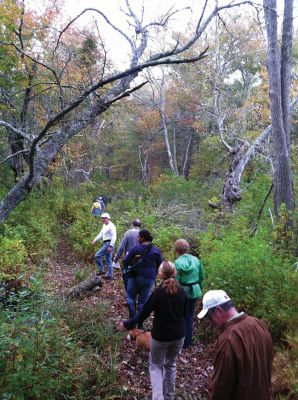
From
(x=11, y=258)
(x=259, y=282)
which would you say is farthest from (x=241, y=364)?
(x=11, y=258)

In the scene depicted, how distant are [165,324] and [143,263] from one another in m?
1.63

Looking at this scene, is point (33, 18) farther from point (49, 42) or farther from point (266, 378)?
point (266, 378)

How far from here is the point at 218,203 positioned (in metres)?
13.6

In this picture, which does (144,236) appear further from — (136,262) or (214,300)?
(214,300)

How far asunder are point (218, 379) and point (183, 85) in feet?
80.9

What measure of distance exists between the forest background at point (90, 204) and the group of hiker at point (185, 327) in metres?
0.69

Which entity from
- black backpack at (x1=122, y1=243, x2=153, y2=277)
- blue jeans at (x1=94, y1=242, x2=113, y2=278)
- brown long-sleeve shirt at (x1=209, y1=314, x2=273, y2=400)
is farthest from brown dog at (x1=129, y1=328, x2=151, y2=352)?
blue jeans at (x1=94, y1=242, x2=113, y2=278)

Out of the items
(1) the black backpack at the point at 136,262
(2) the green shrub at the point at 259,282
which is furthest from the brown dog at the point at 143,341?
(2) the green shrub at the point at 259,282

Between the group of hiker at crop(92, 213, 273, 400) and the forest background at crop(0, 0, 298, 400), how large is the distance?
2.27ft

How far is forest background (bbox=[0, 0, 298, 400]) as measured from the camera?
14.5ft

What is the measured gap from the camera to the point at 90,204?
17.5 m

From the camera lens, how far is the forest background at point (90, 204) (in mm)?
4414

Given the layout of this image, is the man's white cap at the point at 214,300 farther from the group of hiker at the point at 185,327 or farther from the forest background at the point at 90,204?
the forest background at the point at 90,204

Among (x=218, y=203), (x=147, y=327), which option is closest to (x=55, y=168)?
(x=218, y=203)
